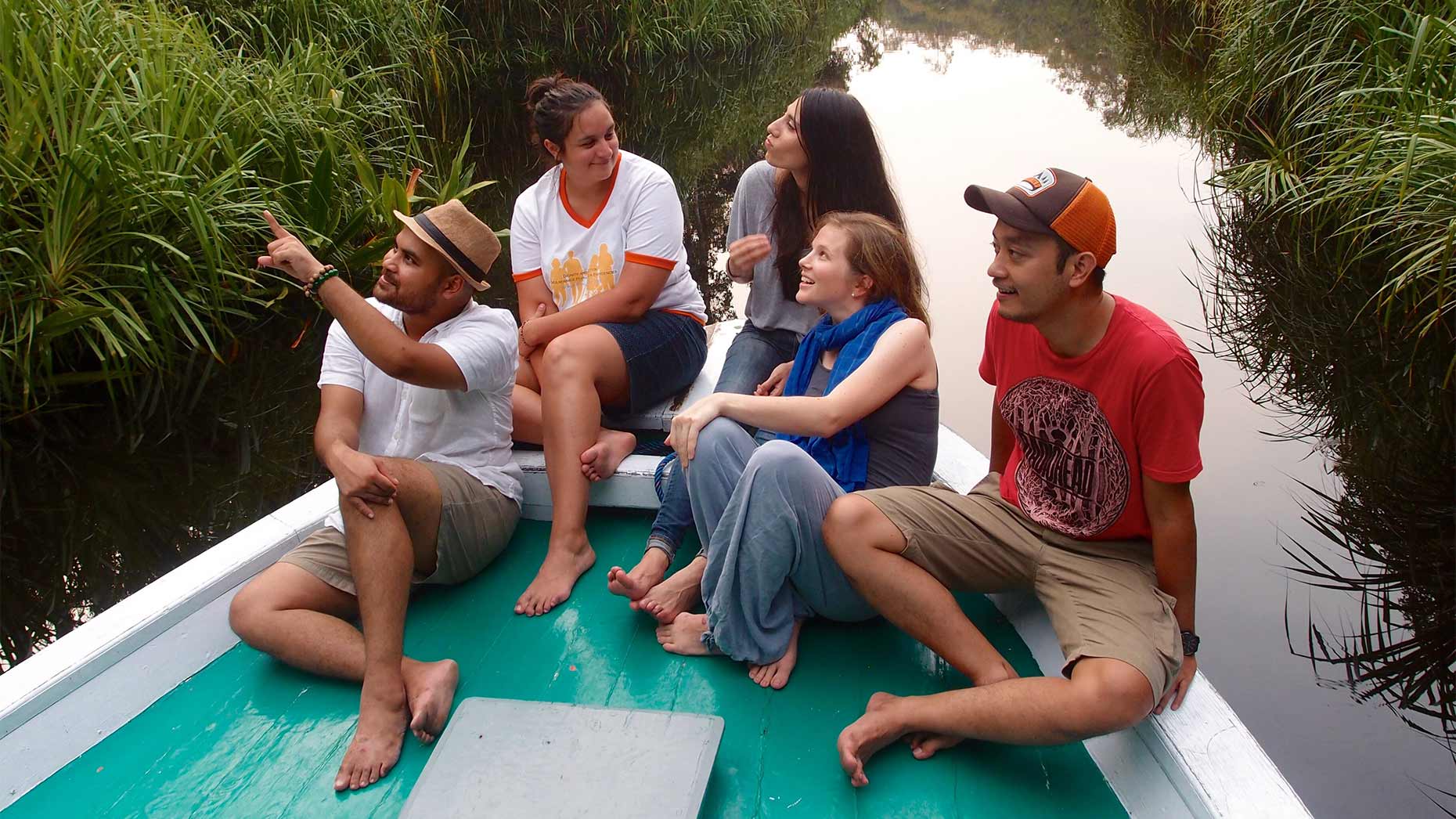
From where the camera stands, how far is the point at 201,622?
201 centimetres

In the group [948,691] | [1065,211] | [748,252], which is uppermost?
[1065,211]

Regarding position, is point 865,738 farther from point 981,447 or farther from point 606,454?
point 981,447

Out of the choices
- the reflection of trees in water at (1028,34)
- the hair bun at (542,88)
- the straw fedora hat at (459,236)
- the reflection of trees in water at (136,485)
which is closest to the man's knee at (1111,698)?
the straw fedora hat at (459,236)

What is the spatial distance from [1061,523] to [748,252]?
3.37 ft

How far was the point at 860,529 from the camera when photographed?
1817 millimetres

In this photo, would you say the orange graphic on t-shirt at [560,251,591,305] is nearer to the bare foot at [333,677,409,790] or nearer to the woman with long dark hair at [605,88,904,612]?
the woman with long dark hair at [605,88,904,612]

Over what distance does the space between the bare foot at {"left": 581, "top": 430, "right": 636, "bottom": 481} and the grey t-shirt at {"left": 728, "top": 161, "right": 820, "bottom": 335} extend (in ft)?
1.66

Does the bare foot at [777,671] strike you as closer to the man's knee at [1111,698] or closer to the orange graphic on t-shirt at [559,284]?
the man's knee at [1111,698]

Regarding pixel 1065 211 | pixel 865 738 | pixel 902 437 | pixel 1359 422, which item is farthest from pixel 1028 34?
pixel 865 738

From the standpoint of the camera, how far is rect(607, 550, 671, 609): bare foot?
6.52 ft

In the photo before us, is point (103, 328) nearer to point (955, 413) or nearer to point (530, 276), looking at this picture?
point (530, 276)

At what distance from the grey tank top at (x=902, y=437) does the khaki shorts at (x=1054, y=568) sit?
15 centimetres

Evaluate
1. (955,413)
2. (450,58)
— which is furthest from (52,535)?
(450,58)

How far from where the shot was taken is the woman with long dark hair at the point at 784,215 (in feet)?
7.48
